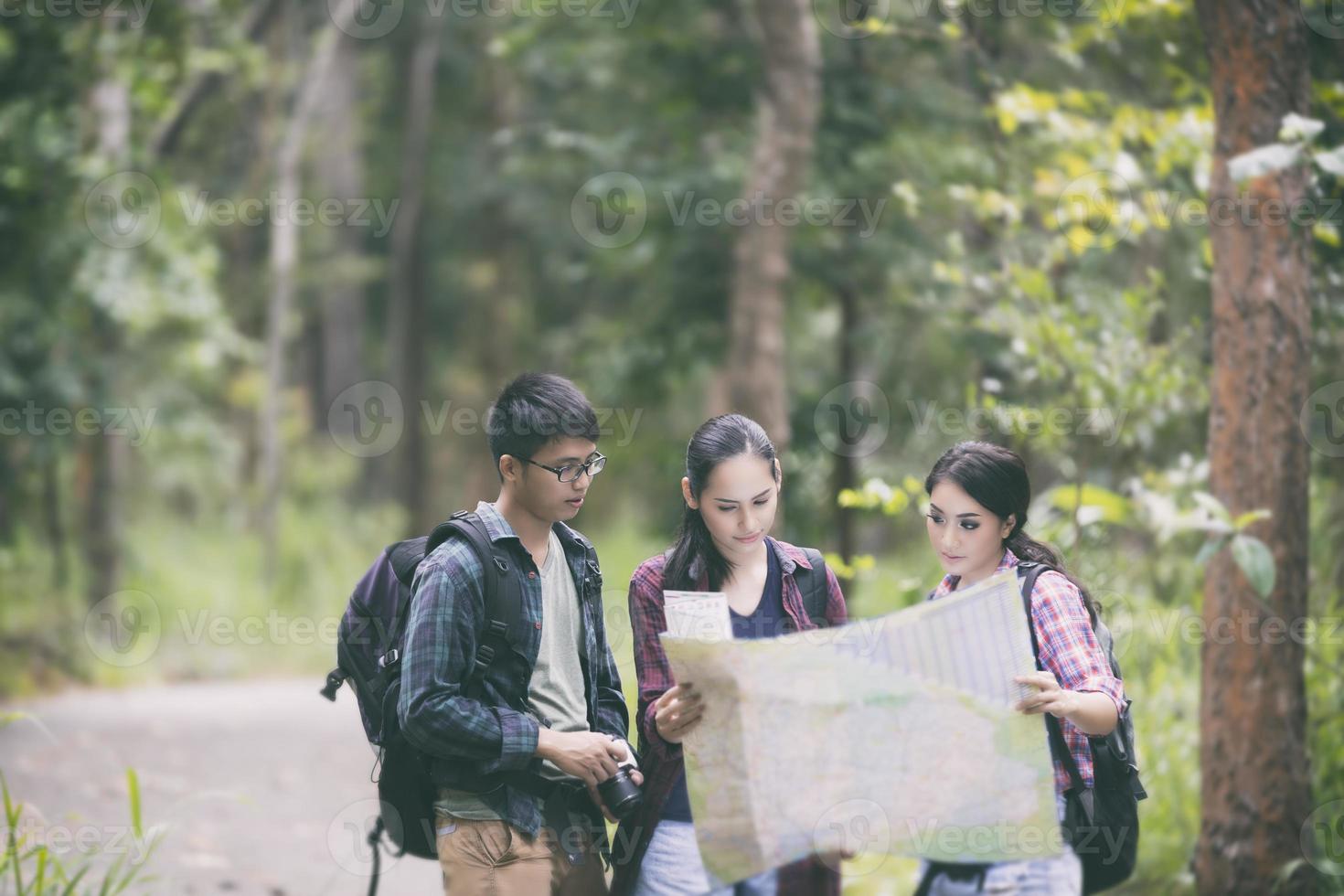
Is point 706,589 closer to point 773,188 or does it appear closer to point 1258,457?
point 1258,457

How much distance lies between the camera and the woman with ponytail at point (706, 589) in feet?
9.36

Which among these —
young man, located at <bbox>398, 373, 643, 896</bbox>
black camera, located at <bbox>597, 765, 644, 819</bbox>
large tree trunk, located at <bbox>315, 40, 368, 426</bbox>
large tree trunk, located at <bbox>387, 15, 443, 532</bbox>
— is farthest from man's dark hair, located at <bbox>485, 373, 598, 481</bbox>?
large tree trunk, located at <bbox>315, 40, 368, 426</bbox>

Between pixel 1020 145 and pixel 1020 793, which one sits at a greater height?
pixel 1020 145

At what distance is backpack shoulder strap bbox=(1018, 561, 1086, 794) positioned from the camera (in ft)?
9.02

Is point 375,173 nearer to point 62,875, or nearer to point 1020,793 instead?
point 62,875

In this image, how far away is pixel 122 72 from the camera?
10.6m

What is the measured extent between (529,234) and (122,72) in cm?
963

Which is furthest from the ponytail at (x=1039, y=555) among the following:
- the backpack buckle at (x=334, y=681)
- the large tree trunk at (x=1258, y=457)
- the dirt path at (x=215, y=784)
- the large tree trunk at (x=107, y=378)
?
the large tree trunk at (x=107, y=378)

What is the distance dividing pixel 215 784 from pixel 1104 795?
6.22 meters

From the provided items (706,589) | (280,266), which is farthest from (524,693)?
(280,266)

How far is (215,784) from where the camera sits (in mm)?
7641

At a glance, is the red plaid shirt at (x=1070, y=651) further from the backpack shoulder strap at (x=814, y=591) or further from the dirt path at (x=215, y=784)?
the dirt path at (x=215, y=784)

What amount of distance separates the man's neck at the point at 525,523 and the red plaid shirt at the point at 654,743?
250 millimetres

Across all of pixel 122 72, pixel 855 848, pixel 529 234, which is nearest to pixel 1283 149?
pixel 855 848
